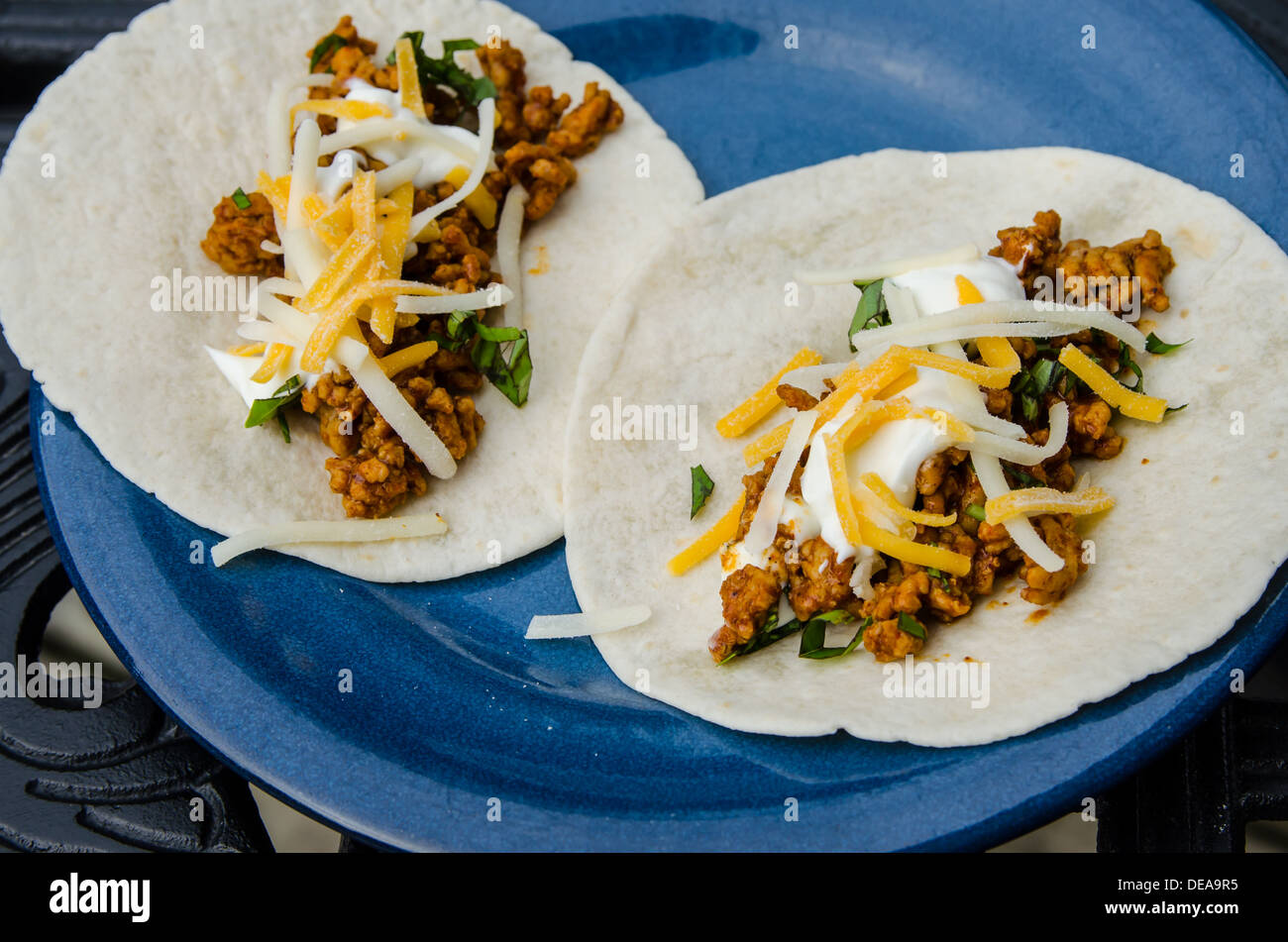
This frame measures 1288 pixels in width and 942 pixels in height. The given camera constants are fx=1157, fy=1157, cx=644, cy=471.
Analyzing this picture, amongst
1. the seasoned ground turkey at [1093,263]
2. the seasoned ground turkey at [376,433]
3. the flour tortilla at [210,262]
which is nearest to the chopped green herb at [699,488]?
the flour tortilla at [210,262]

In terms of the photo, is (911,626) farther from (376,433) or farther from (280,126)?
(280,126)

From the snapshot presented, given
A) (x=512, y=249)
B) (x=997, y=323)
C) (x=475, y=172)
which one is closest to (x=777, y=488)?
(x=997, y=323)

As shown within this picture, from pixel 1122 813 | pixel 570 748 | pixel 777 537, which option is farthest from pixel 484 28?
pixel 1122 813

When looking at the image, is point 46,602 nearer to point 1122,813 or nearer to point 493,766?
point 493,766

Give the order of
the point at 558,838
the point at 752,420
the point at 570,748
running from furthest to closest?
the point at 752,420, the point at 570,748, the point at 558,838

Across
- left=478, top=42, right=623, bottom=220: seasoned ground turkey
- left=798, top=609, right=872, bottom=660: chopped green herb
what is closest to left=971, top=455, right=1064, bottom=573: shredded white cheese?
left=798, top=609, right=872, bottom=660: chopped green herb

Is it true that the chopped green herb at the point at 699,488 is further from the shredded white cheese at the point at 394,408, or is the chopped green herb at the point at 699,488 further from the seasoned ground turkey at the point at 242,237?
the seasoned ground turkey at the point at 242,237
